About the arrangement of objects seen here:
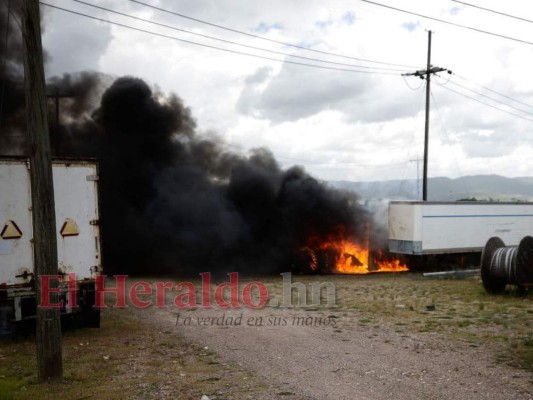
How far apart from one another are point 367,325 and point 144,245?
14.1 metres

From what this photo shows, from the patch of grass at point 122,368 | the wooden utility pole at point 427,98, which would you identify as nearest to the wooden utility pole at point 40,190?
the patch of grass at point 122,368

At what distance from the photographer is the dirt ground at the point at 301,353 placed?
6.91 meters

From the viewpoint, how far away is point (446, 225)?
23312 mm

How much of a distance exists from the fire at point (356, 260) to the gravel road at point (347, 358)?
12704 mm

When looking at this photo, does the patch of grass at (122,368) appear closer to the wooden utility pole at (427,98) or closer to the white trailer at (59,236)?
the white trailer at (59,236)

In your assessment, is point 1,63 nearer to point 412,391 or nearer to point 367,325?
point 367,325

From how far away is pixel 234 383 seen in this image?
7199 mm

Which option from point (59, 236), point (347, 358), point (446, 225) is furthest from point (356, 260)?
point (59, 236)

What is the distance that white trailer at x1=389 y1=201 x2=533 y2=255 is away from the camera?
2261cm

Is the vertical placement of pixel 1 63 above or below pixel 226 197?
above

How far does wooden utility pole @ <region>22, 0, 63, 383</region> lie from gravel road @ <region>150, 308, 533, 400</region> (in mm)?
2839

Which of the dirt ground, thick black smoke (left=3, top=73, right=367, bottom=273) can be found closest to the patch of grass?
the dirt ground

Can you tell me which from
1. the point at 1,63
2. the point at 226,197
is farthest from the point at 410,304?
the point at 1,63

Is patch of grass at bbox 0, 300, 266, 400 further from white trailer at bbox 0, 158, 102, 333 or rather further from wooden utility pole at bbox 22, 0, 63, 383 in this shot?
white trailer at bbox 0, 158, 102, 333
